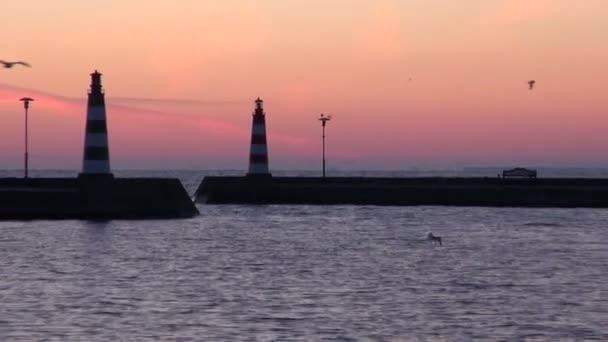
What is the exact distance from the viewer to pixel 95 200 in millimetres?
49750

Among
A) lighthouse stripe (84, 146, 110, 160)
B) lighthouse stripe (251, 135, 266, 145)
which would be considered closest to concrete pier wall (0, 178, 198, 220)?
lighthouse stripe (84, 146, 110, 160)

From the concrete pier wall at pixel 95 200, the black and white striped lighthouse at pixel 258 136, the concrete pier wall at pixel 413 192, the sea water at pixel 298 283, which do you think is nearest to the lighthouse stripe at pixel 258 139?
the black and white striped lighthouse at pixel 258 136

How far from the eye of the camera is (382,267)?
1312 inches

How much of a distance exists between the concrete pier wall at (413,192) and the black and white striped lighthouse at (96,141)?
23681 mm

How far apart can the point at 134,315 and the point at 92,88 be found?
88.1 feet

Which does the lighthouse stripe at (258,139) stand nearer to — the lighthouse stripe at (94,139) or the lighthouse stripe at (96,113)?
the lighthouse stripe at (96,113)

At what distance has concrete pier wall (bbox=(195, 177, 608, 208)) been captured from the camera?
228 feet

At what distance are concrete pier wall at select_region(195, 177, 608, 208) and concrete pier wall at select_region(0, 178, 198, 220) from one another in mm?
19682

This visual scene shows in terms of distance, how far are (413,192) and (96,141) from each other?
95.5 ft

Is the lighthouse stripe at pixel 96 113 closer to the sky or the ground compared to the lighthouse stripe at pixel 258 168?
closer to the sky

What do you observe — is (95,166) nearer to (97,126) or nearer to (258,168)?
(97,126)

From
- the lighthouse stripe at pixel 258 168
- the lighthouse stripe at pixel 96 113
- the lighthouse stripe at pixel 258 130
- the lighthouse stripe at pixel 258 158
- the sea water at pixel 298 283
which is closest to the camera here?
the sea water at pixel 298 283

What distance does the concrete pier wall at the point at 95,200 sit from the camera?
163ft

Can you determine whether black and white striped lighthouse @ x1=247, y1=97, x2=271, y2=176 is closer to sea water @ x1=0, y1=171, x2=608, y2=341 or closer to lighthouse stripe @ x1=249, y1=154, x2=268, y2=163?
lighthouse stripe @ x1=249, y1=154, x2=268, y2=163
